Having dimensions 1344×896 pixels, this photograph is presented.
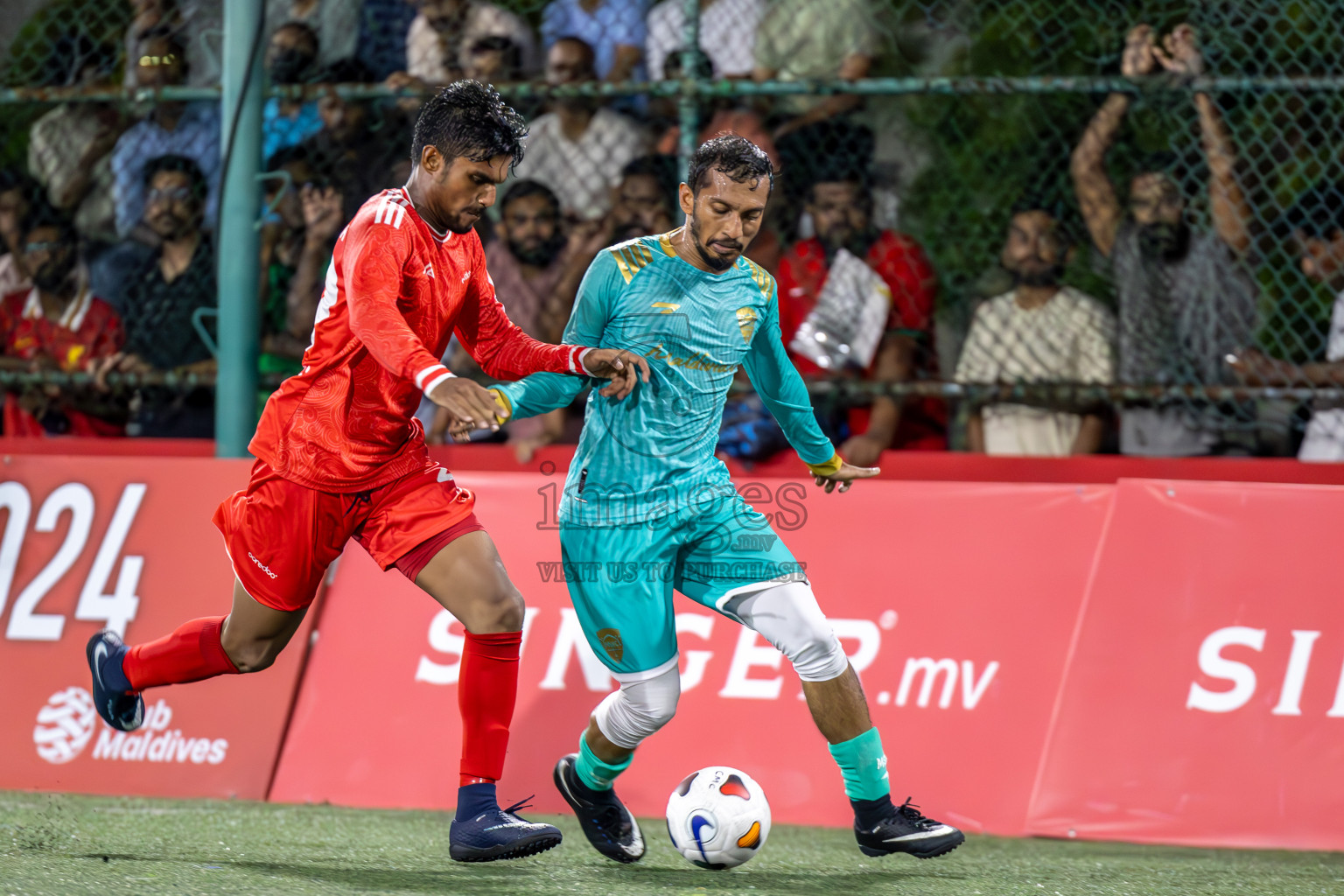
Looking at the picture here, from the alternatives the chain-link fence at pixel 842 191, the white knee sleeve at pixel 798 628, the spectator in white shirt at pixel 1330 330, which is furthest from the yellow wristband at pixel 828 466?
the spectator in white shirt at pixel 1330 330

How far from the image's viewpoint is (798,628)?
374 centimetres

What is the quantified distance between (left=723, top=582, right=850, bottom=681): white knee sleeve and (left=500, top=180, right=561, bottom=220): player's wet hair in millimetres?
2748

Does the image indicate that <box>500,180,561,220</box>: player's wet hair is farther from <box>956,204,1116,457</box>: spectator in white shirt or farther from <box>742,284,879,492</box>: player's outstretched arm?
<box>742,284,879,492</box>: player's outstretched arm

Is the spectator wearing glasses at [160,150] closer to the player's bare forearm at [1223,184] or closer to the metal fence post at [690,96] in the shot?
the metal fence post at [690,96]

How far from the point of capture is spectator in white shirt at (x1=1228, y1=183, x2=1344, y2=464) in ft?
17.4

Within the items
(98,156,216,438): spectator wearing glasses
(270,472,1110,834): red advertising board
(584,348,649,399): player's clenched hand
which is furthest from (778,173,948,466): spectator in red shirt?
(98,156,216,438): spectator wearing glasses

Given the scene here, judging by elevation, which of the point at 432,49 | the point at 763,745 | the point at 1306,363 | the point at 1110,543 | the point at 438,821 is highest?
the point at 432,49

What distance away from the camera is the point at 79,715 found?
16.9 ft

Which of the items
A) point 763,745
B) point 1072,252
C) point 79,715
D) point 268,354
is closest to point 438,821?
point 763,745

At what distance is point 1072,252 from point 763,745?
2393mm

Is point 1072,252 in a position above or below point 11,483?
above

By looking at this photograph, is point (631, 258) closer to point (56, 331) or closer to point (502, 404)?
point (502, 404)

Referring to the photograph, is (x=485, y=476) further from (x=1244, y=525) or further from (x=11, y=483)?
(x=1244, y=525)

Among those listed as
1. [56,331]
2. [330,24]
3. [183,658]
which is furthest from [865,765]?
[56,331]
